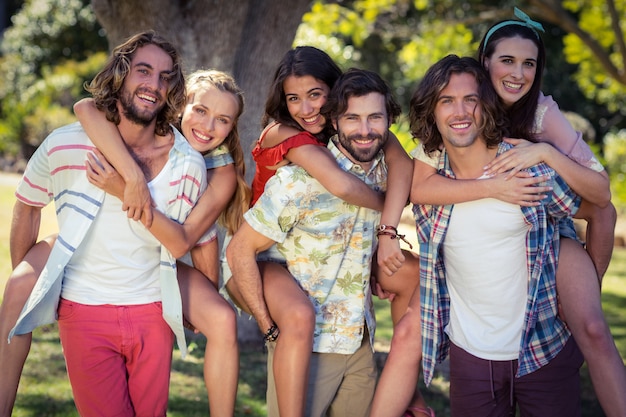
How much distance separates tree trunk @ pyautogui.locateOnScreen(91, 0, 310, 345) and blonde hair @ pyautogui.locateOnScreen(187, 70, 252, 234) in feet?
6.01

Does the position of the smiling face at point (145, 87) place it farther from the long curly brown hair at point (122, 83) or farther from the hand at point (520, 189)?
the hand at point (520, 189)

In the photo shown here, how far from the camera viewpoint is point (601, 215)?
12.2 ft

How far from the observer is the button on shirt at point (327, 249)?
3.61 meters

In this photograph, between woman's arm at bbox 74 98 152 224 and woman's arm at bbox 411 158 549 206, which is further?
woman's arm at bbox 411 158 549 206

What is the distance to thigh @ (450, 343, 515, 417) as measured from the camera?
3568 mm

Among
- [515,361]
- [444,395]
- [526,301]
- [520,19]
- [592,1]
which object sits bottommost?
[444,395]


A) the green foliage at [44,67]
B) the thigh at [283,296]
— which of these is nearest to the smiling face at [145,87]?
the thigh at [283,296]

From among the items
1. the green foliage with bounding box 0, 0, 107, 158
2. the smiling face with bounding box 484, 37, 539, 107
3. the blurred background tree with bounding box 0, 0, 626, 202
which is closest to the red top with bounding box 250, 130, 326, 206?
the smiling face with bounding box 484, 37, 539, 107

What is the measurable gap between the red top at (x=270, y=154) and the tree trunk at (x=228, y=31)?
6.56ft

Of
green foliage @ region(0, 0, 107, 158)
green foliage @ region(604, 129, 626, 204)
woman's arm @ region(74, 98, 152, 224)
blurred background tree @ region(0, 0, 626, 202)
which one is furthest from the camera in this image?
green foliage @ region(0, 0, 107, 158)

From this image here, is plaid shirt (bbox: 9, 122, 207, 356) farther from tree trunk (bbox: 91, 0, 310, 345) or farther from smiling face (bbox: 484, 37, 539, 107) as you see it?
tree trunk (bbox: 91, 0, 310, 345)

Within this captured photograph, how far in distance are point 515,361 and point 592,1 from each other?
25.2 ft

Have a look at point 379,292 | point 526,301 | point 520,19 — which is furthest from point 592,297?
point 520,19

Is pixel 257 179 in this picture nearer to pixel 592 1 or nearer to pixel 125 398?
pixel 125 398
